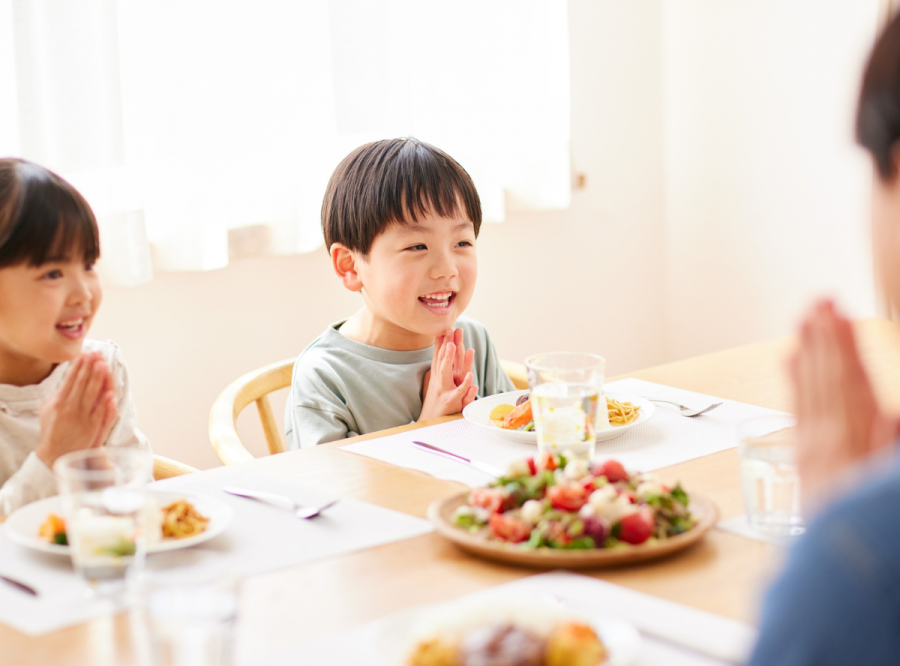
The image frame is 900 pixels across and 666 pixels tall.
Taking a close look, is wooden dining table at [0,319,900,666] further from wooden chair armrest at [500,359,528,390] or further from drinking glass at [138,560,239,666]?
wooden chair armrest at [500,359,528,390]

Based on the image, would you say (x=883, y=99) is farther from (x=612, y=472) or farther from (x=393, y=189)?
(x=393, y=189)

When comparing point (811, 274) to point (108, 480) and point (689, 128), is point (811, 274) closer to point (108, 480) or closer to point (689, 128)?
point (689, 128)

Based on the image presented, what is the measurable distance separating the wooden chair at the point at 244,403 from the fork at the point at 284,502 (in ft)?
1.24

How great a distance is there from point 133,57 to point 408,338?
1.07 meters

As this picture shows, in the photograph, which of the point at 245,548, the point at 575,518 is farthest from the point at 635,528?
the point at 245,548

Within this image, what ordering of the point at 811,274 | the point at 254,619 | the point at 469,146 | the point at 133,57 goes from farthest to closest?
the point at 811,274, the point at 469,146, the point at 133,57, the point at 254,619

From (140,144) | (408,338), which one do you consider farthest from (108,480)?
(140,144)

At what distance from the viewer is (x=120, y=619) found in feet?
2.85

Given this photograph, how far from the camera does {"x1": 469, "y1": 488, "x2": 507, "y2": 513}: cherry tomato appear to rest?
1.01m

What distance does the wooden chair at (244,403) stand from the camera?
165cm

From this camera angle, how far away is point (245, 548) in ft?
3.39

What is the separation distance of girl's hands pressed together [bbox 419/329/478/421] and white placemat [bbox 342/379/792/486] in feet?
0.28

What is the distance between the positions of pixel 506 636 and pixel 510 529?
0.29m

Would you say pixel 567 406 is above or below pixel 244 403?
above
